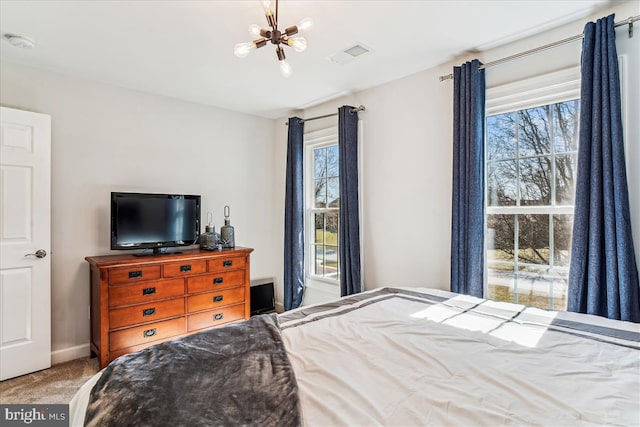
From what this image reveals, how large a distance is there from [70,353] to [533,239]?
12.9 feet

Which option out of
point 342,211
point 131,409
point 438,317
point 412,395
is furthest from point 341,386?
point 342,211

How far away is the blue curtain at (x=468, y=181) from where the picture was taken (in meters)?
2.33

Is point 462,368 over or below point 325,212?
below

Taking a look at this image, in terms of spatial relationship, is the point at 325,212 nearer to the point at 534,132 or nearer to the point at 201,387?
the point at 534,132

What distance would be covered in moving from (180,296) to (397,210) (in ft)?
7.06

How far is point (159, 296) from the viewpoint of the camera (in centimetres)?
288

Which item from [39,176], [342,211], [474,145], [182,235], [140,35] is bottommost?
[182,235]

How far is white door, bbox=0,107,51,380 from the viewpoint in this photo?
2.50 metres

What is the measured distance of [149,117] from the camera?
336 centimetres

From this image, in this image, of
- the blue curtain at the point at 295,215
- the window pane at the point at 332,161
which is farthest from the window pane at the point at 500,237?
the blue curtain at the point at 295,215

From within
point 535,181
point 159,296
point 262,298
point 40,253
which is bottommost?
point 262,298

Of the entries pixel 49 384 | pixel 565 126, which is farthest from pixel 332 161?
pixel 49 384

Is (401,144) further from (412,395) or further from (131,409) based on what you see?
(131,409)

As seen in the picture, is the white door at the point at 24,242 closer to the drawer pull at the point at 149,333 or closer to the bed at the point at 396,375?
the drawer pull at the point at 149,333
